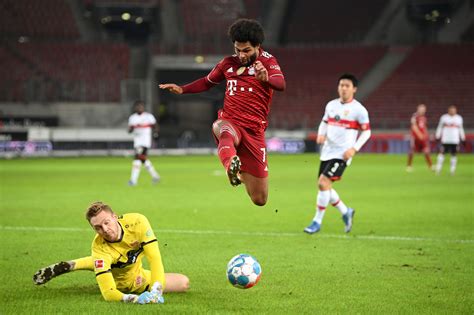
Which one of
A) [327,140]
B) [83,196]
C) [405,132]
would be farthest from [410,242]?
[405,132]

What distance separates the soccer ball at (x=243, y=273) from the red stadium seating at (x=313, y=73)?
40631 millimetres

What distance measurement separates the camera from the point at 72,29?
51.8 m

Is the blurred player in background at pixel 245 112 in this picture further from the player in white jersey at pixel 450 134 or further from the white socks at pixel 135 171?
the player in white jersey at pixel 450 134

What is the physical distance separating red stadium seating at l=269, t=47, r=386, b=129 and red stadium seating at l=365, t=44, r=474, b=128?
87.3 inches

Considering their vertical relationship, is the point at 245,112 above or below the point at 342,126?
below

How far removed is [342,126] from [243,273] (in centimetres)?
575

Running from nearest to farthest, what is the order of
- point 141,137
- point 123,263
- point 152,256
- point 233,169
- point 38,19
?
1. point 152,256
2. point 123,263
3. point 233,169
4. point 141,137
5. point 38,19

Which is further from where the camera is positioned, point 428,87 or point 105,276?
point 428,87

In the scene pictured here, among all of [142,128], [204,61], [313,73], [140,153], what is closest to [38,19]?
[204,61]

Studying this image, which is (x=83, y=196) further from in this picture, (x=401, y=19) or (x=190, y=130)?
(x=401, y=19)

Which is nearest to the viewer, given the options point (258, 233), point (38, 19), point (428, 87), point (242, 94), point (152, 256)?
point (152, 256)

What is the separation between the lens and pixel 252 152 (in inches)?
363

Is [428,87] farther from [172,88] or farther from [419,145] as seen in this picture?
[172,88]

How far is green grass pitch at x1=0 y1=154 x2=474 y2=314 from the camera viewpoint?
293 inches
